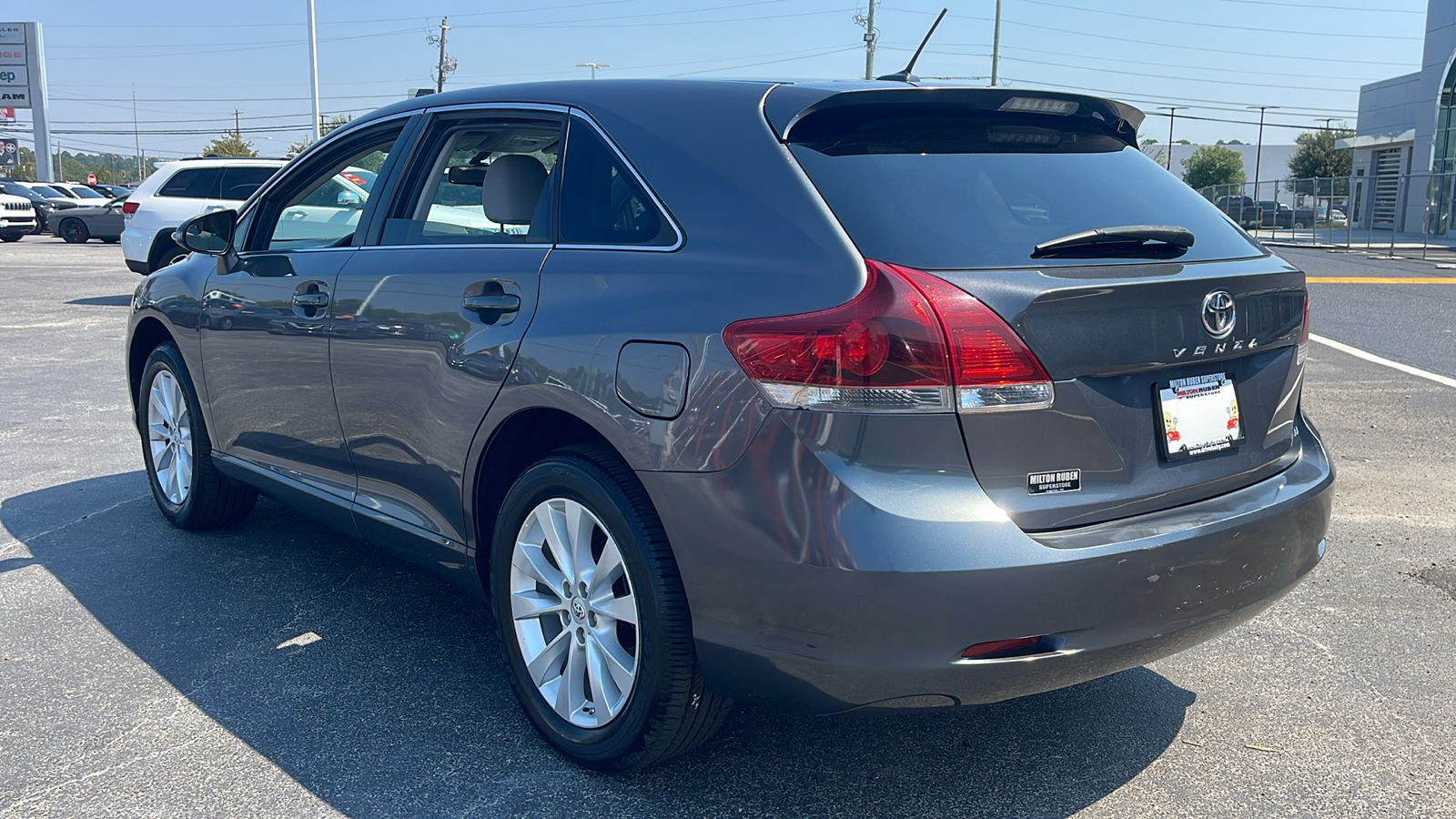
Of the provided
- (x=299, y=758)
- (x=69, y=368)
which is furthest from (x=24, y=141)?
(x=299, y=758)

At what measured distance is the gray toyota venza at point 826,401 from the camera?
2412 millimetres

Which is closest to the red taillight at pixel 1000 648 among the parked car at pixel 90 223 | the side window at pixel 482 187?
the side window at pixel 482 187

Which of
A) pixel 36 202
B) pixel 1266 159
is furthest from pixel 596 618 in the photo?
pixel 1266 159

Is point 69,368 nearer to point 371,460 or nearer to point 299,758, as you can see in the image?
point 371,460

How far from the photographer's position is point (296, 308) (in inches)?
159

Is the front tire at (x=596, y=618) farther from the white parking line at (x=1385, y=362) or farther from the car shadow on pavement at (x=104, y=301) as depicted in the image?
the car shadow on pavement at (x=104, y=301)

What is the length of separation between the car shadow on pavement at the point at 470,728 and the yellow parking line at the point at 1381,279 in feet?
56.8

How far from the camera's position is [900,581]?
2359 millimetres

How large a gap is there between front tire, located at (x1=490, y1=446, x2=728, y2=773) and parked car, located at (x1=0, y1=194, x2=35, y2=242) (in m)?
34.9

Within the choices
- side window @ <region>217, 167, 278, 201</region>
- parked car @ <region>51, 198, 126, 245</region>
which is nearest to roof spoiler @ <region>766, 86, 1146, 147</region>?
side window @ <region>217, 167, 278, 201</region>

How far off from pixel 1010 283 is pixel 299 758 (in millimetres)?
2153

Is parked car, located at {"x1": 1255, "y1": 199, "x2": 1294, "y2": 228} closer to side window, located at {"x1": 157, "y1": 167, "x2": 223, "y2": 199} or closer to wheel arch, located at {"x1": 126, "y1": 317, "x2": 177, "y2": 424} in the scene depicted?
side window, located at {"x1": 157, "y1": 167, "x2": 223, "y2": 199}

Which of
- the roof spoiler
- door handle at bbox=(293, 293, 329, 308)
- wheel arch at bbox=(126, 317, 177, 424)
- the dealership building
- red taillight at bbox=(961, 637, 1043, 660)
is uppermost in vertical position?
the dealership building

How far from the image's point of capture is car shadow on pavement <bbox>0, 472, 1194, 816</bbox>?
9.55 feet
